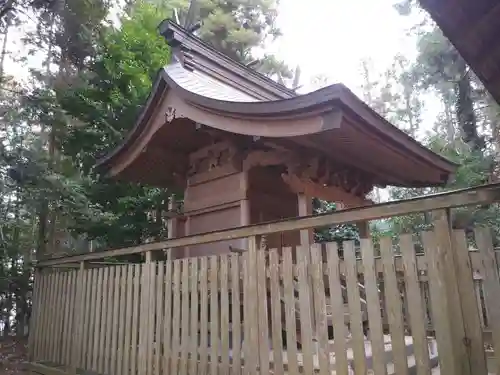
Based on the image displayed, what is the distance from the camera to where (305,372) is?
248 centimetres

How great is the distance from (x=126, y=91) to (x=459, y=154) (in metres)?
9.59

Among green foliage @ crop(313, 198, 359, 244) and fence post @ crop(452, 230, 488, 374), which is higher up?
green foliage @ crop(313, 198, 359, 244)

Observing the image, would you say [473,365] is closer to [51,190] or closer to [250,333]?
[250,333]

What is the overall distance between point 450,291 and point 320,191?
3220 millimetres

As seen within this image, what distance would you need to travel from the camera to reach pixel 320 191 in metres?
5.14

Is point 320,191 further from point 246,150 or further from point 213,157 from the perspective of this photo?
point 213,157

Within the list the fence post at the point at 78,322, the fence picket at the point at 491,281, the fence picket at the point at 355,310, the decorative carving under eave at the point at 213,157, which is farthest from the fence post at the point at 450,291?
the fence post at the point at 78,322

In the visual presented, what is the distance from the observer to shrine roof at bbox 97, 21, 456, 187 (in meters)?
3.59

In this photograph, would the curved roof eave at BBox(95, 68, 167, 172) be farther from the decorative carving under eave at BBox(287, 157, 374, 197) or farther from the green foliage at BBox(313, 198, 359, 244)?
the green foliage at BBox(313, 198, 359, 244)

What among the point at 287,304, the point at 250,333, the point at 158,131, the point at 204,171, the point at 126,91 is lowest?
the point at 250,333

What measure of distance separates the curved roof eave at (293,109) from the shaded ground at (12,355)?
11.9 ft

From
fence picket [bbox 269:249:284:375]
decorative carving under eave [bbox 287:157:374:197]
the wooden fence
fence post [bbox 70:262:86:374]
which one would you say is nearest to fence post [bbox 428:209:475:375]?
the wooden fence

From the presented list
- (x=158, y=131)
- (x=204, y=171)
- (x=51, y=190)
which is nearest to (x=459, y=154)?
(x=204, y=171)

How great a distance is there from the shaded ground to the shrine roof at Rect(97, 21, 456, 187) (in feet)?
11.8
